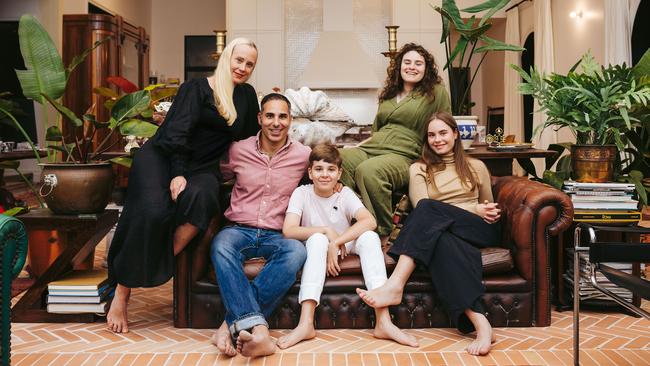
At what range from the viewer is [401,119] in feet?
11.9

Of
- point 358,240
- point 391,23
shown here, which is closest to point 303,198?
point 358,240

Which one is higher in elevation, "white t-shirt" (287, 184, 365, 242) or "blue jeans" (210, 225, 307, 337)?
"white t-shirt" (287, 184, 365, 242)

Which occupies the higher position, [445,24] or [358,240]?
[445,24]

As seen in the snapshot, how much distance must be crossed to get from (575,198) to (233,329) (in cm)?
204

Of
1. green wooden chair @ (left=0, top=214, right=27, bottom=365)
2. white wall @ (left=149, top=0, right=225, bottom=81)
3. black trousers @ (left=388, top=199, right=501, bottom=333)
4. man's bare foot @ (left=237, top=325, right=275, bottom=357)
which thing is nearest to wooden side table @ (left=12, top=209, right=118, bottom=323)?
man's bare foot @ (left=237, top=325, right=275, bottom=357)

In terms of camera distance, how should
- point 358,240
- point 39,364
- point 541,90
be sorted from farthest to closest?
point 541,90 → point 358,240 → point 39,364

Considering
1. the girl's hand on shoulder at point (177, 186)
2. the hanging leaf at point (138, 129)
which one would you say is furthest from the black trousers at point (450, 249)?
the hanging leaf at point (138, 129)

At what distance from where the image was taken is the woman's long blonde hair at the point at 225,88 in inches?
123

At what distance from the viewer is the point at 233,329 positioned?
103 inches

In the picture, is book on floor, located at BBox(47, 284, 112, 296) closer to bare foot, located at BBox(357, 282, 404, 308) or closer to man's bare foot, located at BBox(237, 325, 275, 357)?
man's bare foot, located at BBox(237, 325, 275, 357)

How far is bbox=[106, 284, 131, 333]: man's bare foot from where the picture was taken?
2.96 metres

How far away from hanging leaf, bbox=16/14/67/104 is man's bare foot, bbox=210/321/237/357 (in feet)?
5.51

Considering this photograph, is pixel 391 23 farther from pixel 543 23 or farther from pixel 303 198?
pixel 303 198

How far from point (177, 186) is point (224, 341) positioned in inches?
32.2
